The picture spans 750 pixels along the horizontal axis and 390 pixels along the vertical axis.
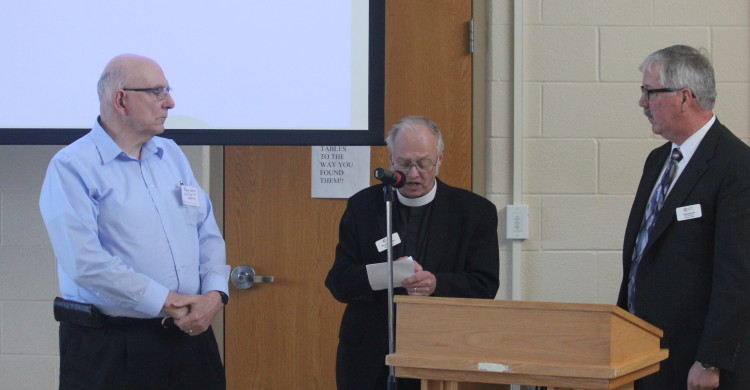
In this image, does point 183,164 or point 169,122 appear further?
point 169,122

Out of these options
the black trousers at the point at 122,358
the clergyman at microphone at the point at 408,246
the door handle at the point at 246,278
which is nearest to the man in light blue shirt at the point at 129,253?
the black trousers at the point at 122,358

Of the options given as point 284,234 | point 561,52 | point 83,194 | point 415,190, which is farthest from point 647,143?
point 83,194

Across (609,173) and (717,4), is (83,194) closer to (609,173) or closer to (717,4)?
(609,173)

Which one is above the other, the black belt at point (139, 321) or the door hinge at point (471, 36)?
the door hinge at point (471, 36)

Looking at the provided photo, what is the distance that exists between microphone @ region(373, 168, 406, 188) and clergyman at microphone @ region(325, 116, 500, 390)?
33 cm

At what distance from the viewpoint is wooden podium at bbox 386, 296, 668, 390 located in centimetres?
194

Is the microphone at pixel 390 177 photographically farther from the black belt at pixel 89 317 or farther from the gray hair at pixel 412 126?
the black belt at pixel 89 317

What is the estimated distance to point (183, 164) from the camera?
9.11 feet

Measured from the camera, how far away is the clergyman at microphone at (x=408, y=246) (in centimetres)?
270

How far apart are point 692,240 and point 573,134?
120 cm

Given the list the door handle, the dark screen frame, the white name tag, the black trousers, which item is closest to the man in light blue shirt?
the black trousers

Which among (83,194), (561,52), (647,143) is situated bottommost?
(83,194)

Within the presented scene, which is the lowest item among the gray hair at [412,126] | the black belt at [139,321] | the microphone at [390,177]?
the black belt at [139,321]

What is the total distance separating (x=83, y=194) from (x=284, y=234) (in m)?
1.33
